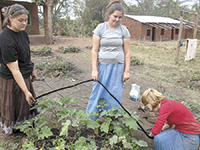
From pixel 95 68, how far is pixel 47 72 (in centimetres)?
350

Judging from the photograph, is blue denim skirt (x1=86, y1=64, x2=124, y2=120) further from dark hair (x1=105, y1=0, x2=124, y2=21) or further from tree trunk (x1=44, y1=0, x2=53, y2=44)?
tree trunk (x1=44, y1=0, x2=53, y2=44)

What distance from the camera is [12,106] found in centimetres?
222

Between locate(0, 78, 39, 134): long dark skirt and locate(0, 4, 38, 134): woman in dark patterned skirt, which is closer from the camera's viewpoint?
locate(0, 4, 38, 134): woman in dark patterned skirt

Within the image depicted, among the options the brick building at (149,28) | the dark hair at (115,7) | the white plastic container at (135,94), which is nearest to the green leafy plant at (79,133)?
the dark hair at (115,7)

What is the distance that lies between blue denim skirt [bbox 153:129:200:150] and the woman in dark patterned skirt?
1.62 m

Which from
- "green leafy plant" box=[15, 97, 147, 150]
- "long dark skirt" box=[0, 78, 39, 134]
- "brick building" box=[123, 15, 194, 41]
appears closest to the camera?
"green leafy plant" box=[15, 97, 147, 150]

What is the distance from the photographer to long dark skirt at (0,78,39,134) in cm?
218

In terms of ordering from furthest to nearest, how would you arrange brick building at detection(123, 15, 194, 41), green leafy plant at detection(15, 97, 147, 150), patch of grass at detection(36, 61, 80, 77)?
1. brick building at detection(123, 15, 194, 41)
2. patch of grass at detection(36, 61, 80, 77)
3. green leafy plant at detection(15, 97, 147, 150)

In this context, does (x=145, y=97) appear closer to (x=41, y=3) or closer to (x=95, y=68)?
(x=95, y=68)

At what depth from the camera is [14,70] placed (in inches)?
77.6

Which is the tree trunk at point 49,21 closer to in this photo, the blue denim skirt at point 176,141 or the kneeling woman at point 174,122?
the kneeling woman at point 174,122

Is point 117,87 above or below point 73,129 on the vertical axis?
above

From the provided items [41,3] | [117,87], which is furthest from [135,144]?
[41,3]

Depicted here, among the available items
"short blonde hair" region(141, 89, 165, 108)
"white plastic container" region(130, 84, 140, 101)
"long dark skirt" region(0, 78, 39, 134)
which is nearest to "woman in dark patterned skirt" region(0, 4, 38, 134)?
"long dark skirt" region(0, 78, 39, 134)
